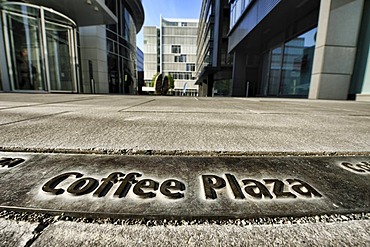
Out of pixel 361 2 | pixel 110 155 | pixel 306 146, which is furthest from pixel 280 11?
pixel 110 155

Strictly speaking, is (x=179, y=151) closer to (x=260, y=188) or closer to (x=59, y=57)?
(x=260, y=188)

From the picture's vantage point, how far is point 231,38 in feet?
63.9

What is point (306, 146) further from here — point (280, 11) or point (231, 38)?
point (231, 38)

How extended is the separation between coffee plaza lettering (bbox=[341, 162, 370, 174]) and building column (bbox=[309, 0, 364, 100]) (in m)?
8.44

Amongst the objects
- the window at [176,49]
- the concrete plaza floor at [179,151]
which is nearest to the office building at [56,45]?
the concrete plaza floor at [179,151]

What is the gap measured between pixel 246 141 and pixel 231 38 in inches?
791

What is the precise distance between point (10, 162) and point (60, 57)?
13437 millimetres

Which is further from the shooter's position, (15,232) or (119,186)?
(119,186)

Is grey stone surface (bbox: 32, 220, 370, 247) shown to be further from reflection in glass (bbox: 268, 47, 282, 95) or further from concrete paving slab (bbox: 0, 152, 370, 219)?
reflection in glass (bbox: 268, 47, 282, 95)

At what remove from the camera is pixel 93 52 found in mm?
14688

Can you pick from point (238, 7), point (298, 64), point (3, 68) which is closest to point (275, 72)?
point (298, 64)

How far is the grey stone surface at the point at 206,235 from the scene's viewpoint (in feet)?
2.13

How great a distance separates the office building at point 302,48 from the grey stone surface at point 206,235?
30.3ft

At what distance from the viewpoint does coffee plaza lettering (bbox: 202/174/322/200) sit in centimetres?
91
